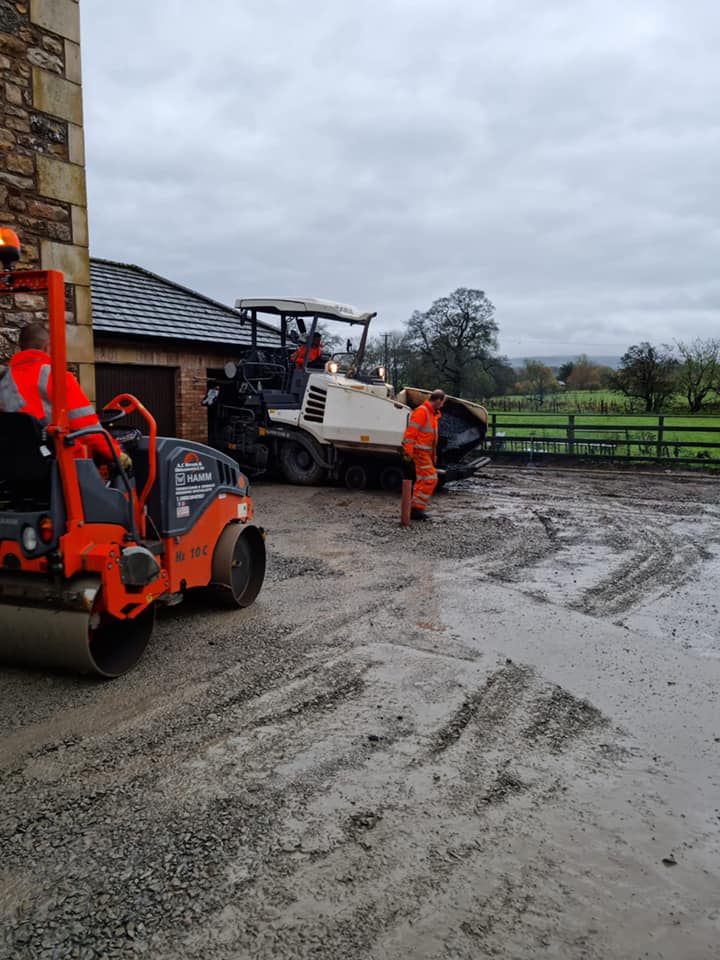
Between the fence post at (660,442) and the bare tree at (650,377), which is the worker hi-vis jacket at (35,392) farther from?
the bare tree at (650,377)

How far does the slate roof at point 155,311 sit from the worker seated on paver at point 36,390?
9.12 meters

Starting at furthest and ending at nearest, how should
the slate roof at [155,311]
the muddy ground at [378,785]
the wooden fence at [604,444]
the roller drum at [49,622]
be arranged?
the wooden fence at [604,444], the slate roof at [155,311], the roller drum at [49,622], the muddy ground at [378,785]

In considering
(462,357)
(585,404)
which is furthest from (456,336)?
(585,404)

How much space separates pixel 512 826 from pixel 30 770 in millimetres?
2145

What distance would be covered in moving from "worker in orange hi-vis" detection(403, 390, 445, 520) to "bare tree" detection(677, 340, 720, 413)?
58.7 feet

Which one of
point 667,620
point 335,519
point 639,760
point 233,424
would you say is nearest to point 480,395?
point 233,424

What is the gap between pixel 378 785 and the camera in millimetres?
3383

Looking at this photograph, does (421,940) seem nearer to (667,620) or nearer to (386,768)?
(386,768)

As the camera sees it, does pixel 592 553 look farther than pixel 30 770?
Yes

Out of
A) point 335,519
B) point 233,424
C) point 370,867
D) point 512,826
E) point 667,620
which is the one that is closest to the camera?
point 370,867

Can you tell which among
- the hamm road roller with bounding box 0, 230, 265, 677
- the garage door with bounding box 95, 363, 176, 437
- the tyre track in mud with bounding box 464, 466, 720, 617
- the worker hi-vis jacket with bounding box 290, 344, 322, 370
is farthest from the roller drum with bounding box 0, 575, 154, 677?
the garage door with bounding box 95, 363, 176, 437

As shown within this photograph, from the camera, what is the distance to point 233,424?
1393cm

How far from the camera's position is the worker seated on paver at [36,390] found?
4043 mm

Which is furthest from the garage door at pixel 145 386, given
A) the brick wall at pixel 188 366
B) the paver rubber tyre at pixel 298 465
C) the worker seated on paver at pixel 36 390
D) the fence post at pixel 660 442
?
the fence post at pixel 660 442
